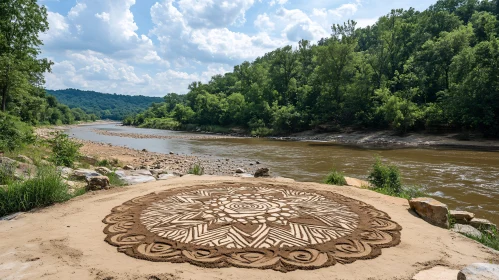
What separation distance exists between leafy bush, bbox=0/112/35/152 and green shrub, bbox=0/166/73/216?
24.2ft

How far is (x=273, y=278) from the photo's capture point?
352cm

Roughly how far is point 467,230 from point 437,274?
112 inches

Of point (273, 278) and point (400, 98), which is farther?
point (400, 98)

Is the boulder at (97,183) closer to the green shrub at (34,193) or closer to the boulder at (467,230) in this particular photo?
the green shrub at (34,193)

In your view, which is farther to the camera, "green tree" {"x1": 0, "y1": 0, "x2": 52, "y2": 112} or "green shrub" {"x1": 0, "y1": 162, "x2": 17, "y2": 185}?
"green tree" {"x1": 0, "y1": 0, "x2": 52, "y2": 112}

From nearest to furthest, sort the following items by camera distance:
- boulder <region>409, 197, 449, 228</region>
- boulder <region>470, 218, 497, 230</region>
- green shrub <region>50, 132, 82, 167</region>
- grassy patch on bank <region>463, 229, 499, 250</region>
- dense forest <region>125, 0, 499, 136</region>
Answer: grassy patch on bank <region>463, 229, 499, 250</region>
boulder <region>409, 197, 449, 228</region>
boulder <region>470, 218, 497, 230</region>
green shrub <region>50, 132, 82, 167</region>
dense forest <region>125, 0, 499, 136</region>

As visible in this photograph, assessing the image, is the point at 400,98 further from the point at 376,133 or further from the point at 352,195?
the point at 352,195

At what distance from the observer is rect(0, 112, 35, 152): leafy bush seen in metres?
12.7

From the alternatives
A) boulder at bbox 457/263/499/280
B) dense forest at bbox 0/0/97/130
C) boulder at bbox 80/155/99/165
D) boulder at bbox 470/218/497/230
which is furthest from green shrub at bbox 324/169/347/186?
dense forest at bbox 0/0/97/130

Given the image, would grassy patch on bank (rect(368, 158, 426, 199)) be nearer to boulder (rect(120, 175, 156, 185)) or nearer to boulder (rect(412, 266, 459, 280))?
boulder (rect(412, 266, 459, 280))

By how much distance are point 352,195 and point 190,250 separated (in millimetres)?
5263

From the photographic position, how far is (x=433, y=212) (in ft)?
19.4

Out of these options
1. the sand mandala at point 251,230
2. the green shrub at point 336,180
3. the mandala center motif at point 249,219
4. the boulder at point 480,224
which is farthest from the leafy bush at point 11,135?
the boulder at point 480,224

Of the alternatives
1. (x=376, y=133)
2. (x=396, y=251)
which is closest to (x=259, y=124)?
(x=376, y=133)
